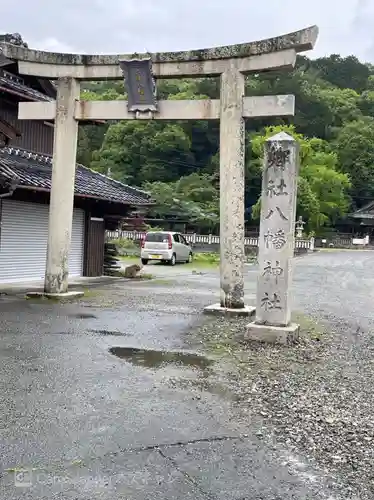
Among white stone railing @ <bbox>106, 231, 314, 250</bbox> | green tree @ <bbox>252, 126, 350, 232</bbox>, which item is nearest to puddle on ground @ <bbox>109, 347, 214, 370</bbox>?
white stone railing @ <bbox>106, 231, 314, 250</bbox>

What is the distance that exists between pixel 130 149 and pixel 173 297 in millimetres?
42072

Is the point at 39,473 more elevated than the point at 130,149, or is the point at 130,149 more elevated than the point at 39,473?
the point at 130,149

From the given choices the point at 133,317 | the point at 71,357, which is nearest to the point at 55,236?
the point at 133,317

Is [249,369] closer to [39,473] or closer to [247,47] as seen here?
[39,473]

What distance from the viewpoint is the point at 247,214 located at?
2211 inches

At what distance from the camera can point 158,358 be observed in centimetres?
640

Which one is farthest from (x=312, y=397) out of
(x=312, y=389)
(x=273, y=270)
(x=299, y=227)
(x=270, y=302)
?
(x=299, y=227)

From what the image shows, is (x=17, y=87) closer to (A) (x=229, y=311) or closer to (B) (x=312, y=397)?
(A) (x=229, y=311)

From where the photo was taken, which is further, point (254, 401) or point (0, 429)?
point (254, 401)

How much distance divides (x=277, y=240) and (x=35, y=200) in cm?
917

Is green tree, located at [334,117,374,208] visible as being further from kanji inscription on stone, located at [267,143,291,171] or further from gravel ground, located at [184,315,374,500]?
gravel ground, located at [184,315,374,500]

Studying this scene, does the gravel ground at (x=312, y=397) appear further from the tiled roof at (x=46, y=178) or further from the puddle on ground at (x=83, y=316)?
the tiled roof at (x=46, y=178)

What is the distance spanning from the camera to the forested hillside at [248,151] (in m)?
47.3

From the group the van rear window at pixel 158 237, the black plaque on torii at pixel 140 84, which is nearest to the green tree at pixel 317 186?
the van rear window at pixel 158 237
